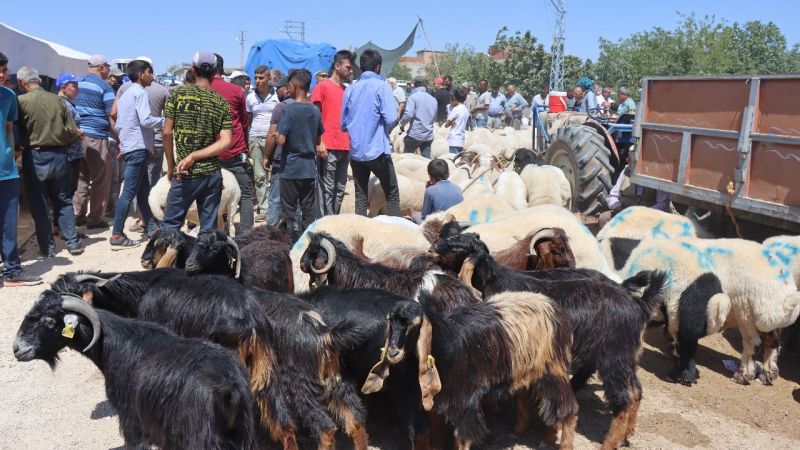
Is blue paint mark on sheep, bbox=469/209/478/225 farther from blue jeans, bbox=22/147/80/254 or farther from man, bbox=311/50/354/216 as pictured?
blue jeans, bbox=22/147/80/254

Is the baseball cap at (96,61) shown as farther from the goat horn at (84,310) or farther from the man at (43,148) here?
the goat horn at (84,310)

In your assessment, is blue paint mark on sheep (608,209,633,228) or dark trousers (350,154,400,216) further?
dark trousers (350,154,400,216)

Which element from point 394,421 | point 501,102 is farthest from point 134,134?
point 501,102

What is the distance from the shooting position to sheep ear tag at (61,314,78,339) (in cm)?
330

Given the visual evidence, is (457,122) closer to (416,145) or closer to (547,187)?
(416,145)

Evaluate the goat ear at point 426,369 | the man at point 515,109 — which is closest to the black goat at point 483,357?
the goat ear at point 426,369

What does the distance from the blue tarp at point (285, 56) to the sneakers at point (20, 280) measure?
15.6 metres

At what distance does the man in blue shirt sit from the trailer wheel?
2.65 metres

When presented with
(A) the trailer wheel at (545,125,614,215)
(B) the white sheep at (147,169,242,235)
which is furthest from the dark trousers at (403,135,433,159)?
(B) the white sheep at (147,169,242,235)

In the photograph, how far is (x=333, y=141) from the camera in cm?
827

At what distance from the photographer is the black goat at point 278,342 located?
143 inches

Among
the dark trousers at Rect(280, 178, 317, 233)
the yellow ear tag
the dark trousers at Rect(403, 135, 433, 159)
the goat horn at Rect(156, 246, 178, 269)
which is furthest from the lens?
the dark trousers at Rect(403, 135, 433, 159)

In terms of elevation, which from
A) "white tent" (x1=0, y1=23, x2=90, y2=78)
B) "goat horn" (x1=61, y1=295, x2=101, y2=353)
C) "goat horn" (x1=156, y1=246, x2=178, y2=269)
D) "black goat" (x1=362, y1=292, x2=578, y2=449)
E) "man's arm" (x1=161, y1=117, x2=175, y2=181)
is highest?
"white tent" (x1=0, y1=23, x2=90, y2=78)

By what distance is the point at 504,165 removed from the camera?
11.2 m
